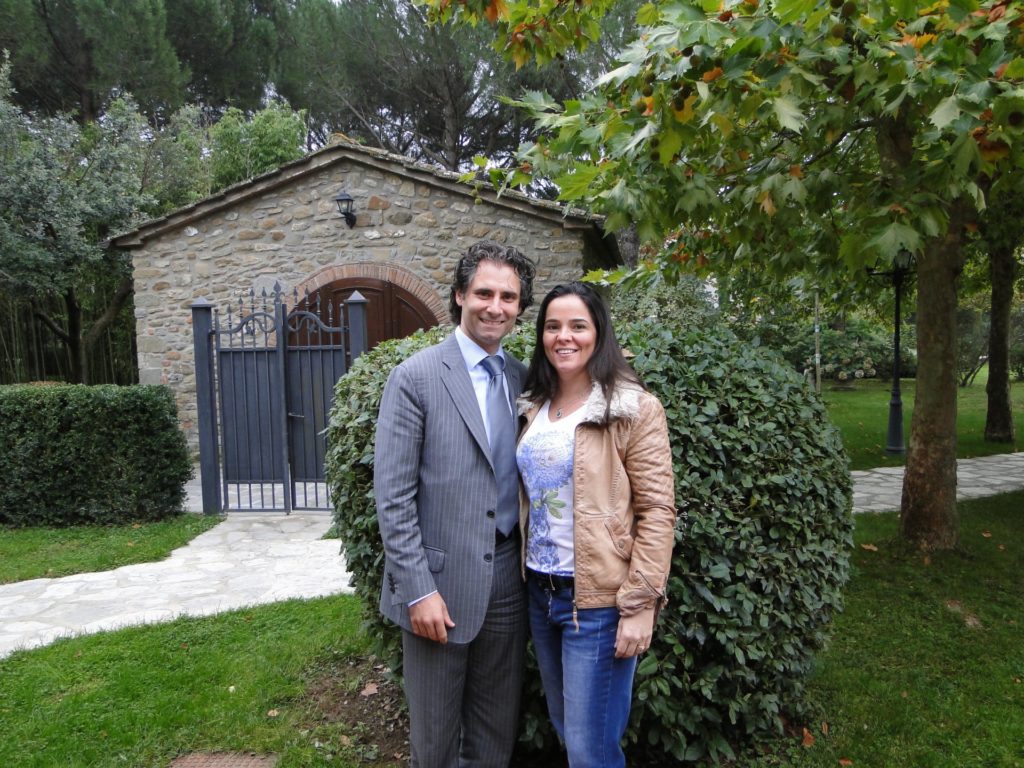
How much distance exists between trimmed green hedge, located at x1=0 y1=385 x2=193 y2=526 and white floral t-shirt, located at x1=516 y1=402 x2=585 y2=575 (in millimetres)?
5754

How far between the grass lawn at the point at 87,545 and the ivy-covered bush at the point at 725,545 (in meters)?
3.66

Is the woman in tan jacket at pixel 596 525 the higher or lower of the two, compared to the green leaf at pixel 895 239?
lower

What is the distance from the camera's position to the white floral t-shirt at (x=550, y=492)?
1.91m

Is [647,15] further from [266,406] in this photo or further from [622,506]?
[266,406]

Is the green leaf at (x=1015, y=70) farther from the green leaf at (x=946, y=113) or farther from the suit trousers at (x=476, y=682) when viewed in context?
the suit trousers at (x=476, y=682)

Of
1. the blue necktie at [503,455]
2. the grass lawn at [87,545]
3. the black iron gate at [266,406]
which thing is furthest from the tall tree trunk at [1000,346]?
the grass lawn at [87,545]

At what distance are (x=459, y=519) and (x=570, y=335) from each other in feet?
1.98

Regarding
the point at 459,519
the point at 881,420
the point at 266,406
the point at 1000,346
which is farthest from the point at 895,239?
the point at 881,420

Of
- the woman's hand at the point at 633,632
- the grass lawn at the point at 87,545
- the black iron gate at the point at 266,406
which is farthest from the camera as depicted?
the black iron gate at the point at 266,406

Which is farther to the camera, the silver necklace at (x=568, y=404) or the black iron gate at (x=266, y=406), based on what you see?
the black iron gate at (x=266, y=406)

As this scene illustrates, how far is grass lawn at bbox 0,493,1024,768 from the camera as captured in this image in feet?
9.50

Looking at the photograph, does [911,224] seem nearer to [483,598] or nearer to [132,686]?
[483,598]

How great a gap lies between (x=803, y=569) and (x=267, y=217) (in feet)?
29.4

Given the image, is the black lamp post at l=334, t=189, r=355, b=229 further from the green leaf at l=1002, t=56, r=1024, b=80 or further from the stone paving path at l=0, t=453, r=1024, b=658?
the green leaf at l=1002, t=56, r=1024, b=80
